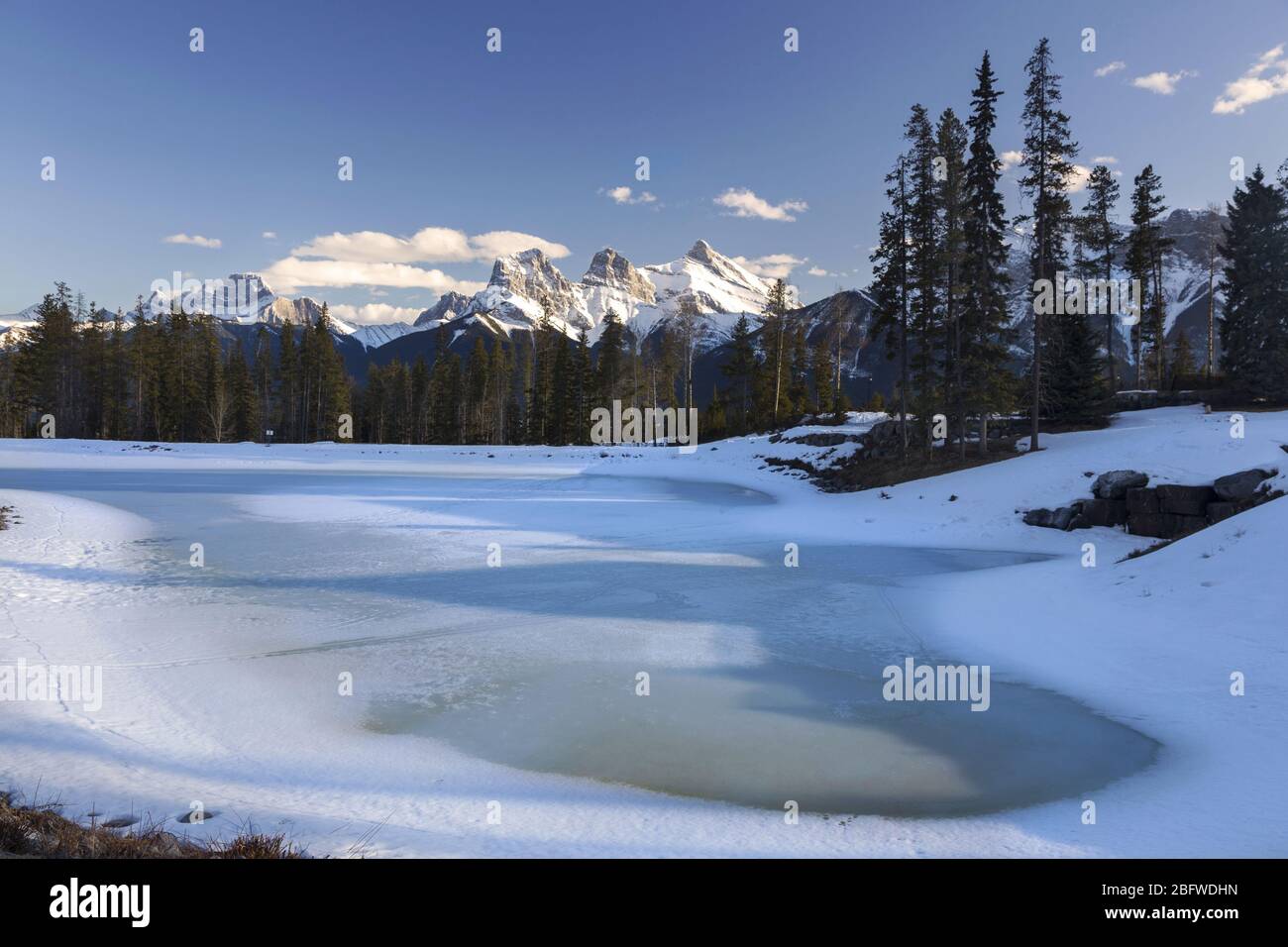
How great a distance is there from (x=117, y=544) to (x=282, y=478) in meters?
21.2

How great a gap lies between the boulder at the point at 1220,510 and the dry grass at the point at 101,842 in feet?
61.3

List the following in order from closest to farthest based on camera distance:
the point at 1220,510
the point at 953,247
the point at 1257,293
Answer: the point at 1220,510 < the point at 953,247 < the point at 1257,293

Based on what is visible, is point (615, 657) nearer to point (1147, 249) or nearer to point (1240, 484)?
point (1240, 484)

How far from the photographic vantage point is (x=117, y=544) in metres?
14.4

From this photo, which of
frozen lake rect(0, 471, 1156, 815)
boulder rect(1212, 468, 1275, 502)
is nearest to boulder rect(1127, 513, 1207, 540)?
boulder rect(1212, 468, 1275, 502)

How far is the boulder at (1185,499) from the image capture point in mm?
15227

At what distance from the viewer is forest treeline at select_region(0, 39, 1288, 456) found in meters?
28.2

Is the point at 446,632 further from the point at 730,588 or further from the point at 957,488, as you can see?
the point at 957,488

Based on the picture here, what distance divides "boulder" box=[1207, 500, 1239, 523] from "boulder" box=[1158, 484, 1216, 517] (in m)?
0.18

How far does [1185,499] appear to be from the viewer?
50.5 ft

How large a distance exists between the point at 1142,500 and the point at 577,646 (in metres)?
15.4

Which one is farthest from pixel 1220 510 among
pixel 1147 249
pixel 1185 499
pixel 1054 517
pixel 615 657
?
pixel 1147 249

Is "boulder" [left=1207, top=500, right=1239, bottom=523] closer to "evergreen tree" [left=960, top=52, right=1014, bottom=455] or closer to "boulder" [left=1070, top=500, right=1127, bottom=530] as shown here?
"boulder" [left=1070, top=500, right=1127, bottom=530]
